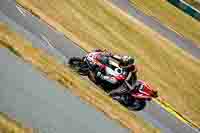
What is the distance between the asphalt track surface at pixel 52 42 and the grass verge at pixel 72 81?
3.96ft

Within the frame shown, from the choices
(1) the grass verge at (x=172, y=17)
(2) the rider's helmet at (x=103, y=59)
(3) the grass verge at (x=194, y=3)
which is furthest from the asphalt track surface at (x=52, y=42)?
(3) the grass verge at (x=194, y=3)

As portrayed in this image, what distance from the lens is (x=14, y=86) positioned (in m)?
10.1

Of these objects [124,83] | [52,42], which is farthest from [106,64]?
[52,42]

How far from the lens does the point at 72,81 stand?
13.4 m

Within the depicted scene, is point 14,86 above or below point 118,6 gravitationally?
above

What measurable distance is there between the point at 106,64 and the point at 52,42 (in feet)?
10.6

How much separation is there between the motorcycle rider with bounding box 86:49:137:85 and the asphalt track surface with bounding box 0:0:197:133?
1.33 metres

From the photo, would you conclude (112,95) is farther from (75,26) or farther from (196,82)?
(196,82)

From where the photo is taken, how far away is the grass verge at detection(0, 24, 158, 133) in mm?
12719

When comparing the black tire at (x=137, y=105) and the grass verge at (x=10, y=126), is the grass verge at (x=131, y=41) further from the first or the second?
the grass verge at (x=10, y=126)

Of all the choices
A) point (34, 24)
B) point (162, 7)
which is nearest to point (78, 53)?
point (34, 24)

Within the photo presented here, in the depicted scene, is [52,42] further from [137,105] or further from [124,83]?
[137,105]

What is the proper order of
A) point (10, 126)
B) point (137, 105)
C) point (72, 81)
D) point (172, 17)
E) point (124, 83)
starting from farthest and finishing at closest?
point (172, 17), point (137, 105), point (124, 83), point (72, 81), point (10, 126)

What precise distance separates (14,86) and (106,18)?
15.7m
